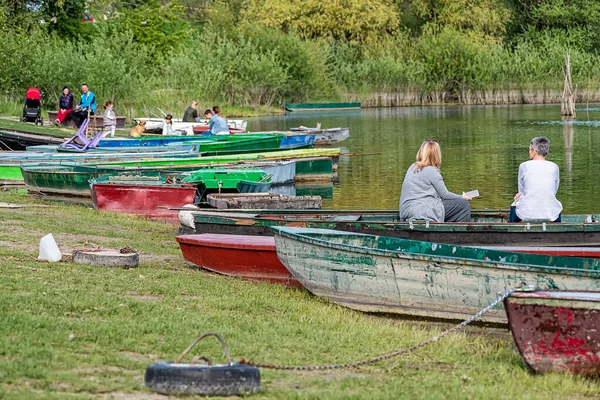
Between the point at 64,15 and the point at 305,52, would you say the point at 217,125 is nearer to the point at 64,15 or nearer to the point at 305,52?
the point at 305,52

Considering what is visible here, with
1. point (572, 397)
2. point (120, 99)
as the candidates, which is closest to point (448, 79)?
point (120, 99)

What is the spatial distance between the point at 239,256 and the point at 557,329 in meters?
5.74

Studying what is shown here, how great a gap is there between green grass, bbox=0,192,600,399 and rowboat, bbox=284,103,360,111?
5740cm

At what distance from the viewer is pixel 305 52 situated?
2783 inches

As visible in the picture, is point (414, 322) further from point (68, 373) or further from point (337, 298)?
point (68, 373)

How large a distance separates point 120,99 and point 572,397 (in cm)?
4316

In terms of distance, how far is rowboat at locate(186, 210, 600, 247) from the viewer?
40.5ft

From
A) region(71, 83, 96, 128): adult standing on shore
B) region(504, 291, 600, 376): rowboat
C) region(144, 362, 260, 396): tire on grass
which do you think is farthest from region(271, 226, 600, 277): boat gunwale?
region(71, 83, 96, 128): adult standing on shore

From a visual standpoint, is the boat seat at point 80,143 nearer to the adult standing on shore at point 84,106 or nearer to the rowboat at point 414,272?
the adult standing on shore at point 84,106

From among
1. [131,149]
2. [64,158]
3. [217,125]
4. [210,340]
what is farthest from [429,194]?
[217,125]

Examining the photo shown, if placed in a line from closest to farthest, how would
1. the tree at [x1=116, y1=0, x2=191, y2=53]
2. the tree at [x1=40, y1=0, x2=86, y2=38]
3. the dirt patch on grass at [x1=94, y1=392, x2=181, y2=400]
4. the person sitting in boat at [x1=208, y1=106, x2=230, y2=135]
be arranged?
the dirt patch on grass at [x1=94, y1=392, x2=181, y2=400] < the person sitting in boat at [x1=208, y1=106, x2=230, y2=135] < the tree at [x1=40, y1=0, x2=86, y2=38] < the tree at [x1=116, y1=0, x2=191, y2=53]

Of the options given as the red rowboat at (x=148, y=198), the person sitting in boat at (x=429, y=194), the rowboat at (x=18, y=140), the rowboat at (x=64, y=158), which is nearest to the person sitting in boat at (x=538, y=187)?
the person sitting in boat at (x=429, y=194)

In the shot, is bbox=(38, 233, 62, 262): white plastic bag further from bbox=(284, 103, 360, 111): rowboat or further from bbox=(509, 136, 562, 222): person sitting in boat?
bbox=(284, 103, 360, 111): rowboat

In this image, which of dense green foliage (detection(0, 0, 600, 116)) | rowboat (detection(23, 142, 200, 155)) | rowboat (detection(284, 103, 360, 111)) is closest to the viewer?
rowboat (detection(23, 142, 200, 155))
